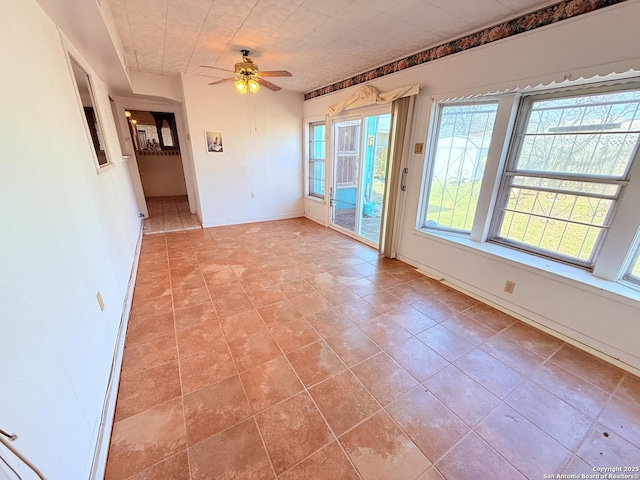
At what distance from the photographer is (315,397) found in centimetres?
164

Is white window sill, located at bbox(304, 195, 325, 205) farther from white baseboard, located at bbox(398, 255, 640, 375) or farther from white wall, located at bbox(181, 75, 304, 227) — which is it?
white baseboard, located at bbox(398, 255, 640, 375)

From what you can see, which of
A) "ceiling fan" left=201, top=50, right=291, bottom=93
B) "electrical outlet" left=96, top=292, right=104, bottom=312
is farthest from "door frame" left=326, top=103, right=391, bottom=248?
"electrical outlet" left=96, top=292, right=104, bottom=312

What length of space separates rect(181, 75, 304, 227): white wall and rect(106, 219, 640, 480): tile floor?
2606 mm

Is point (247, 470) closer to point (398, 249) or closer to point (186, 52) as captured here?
point (398, 249)

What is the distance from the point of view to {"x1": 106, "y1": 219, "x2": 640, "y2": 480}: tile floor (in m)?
1.32

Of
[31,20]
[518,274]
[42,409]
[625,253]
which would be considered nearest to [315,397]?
[42,409]

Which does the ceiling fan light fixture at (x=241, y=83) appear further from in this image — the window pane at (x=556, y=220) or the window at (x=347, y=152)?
the window pane at (x=556, y=220)

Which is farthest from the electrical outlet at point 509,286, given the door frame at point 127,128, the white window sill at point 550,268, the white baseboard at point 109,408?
the door frame at point 127,128

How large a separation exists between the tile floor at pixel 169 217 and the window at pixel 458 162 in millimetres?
4307

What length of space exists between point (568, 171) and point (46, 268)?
3.55m

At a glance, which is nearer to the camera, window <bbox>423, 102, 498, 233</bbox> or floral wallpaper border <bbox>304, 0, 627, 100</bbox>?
floral wallpaper border <bbox>304, 0, 627, 100</bbox>

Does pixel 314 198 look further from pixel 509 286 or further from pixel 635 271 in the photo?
pixel 635 271

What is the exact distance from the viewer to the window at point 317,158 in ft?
17.3

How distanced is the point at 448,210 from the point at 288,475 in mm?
2946
